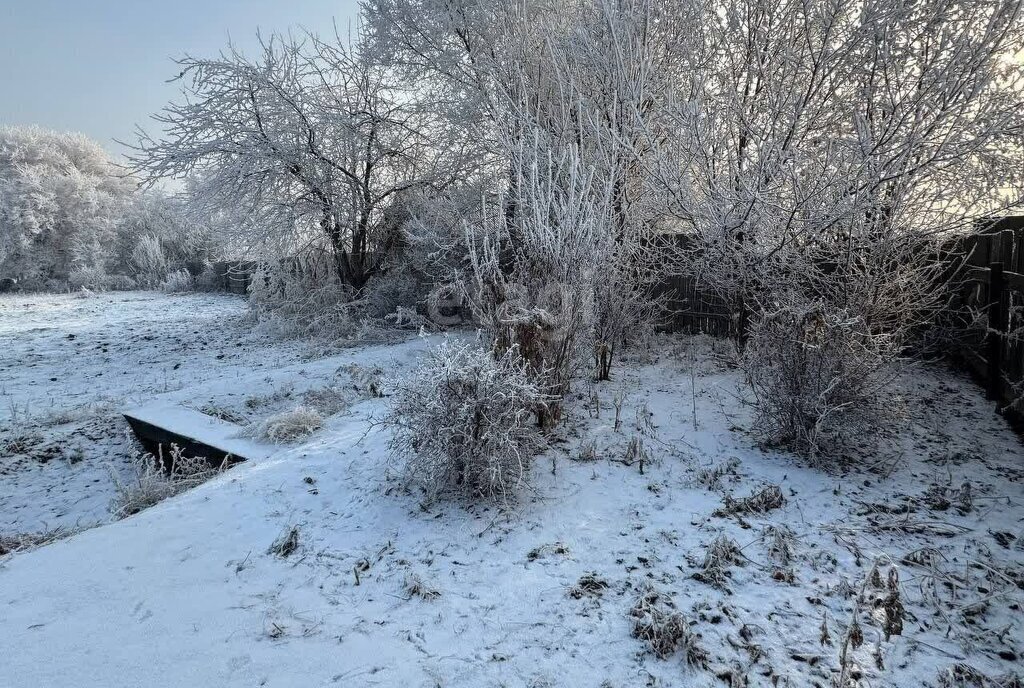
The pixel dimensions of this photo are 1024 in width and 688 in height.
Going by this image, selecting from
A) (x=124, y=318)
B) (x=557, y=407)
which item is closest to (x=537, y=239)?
(x=557, y=407)

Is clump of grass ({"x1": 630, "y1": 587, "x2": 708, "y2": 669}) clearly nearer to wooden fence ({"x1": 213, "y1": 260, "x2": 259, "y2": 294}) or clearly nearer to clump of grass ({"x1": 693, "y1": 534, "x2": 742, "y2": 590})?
clump of grass ({"x1": 693, "y1": 534, "x2": 742, "y2": 590})

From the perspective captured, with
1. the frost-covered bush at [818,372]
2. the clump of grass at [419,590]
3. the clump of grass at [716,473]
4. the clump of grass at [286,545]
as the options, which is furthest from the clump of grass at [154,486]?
the frost-covered bush at [818,372]

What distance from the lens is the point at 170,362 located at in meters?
8.56

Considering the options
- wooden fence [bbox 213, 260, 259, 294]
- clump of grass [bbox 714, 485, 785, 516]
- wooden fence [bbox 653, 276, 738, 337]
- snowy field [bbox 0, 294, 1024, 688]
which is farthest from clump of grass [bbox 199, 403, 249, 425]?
wooden fence [bbox 213, 260, 259, 294]

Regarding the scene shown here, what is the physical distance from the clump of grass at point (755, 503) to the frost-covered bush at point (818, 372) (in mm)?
558

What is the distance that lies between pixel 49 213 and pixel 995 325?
27.5 metres

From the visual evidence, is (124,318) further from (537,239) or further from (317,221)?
(537,239)

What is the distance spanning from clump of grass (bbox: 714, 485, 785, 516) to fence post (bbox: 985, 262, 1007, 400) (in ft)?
9.60

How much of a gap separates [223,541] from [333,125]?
8.51m

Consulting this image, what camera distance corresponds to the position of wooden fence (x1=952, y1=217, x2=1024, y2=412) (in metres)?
4.42

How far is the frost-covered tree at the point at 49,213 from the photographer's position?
21.2 m

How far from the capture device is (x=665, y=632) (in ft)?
7.39

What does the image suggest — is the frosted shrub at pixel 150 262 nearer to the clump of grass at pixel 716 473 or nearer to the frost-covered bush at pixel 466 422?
the frost-covered bush at pixel 466 422

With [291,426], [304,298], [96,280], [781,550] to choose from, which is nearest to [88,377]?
[304,298]
